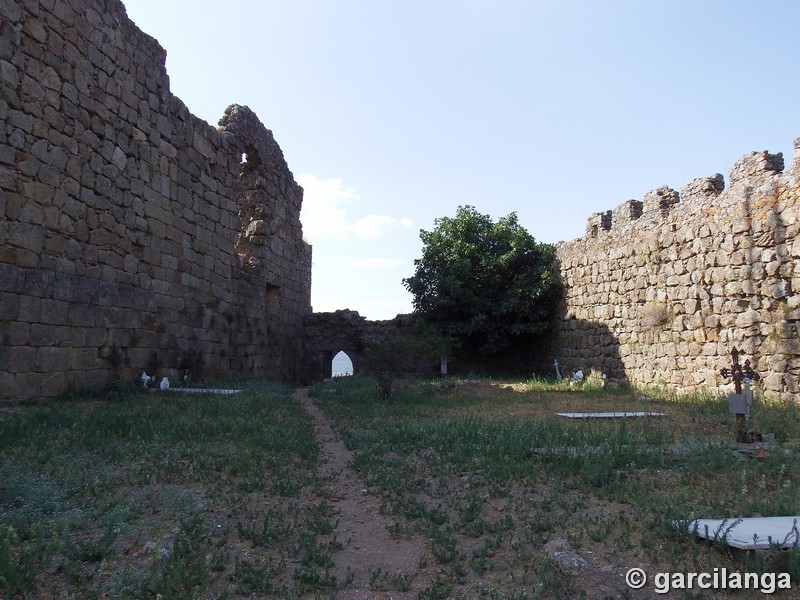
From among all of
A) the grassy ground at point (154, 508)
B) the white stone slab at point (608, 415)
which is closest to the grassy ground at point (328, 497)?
the grassy ground at point (154, 508)

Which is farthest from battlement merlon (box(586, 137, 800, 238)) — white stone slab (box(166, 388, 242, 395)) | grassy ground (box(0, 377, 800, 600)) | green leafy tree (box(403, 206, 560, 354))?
white stone slab (box(166, 388, 242, 395))

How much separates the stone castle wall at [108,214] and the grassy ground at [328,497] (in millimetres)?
1286

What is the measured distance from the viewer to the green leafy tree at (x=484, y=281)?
17250 millimetres

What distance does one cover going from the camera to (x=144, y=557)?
3.11 metres

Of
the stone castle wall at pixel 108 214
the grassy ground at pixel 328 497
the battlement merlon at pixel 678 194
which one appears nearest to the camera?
the grassy ground at pixel 328 497

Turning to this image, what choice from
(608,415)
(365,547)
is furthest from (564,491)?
(608,415)

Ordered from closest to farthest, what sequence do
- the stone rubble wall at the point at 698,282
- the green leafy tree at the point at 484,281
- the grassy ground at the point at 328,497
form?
the grassy ground at the point at 328,497
the stone rubble wall at the point at 698,282
the green leafy tree at the point at 484,281

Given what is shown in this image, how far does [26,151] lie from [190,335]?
466 centimetres

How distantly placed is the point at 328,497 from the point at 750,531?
112 inches

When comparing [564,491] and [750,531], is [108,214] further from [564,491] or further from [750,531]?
[750,531]

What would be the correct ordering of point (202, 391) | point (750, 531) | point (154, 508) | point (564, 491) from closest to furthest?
point (750, 531), point (154, 508), point (564, 491), point (202, 391)

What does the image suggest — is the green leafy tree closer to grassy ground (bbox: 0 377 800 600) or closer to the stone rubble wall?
the stone rubble wall

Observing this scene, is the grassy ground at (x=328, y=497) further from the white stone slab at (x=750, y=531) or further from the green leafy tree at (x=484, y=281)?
the green leafy tree at (x=484, y=281)

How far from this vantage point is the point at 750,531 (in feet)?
9.97
